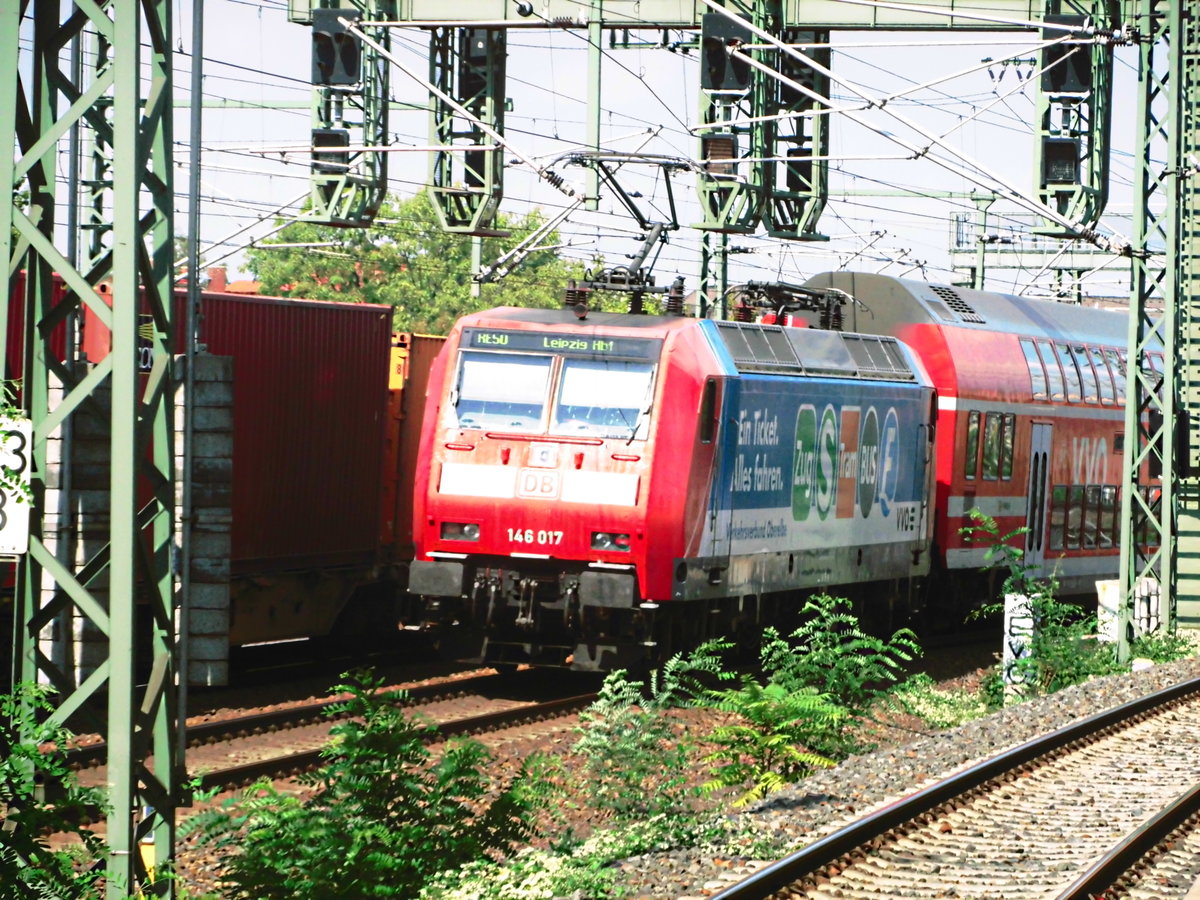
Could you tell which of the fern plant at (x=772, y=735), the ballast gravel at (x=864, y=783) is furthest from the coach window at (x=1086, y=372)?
the fern plant at (x=772, y=735)

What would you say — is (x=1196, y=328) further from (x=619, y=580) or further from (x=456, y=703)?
(x=456, y=703)

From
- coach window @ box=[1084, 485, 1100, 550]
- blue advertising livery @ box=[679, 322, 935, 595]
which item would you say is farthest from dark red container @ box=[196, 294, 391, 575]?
coach window @ box=[1084, 485, 1100, 550]

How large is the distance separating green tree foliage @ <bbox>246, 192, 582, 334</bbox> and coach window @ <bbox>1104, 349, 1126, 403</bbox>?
46129 mm

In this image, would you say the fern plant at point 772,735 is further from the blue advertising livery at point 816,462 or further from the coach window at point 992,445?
the coach window at point 992,445

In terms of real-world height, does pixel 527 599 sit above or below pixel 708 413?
below

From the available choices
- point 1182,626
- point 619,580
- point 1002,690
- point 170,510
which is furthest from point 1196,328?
point 170,510

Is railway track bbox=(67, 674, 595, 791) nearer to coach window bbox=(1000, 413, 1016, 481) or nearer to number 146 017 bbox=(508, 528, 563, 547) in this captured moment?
number 146 017 bbox=(508, 528, 563, 547)

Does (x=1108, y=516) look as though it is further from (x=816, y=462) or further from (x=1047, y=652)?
(x=816, y=462)

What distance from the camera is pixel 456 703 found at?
1706cm

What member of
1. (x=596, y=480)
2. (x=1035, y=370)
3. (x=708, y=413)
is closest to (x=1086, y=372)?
(x=1035, y=370)

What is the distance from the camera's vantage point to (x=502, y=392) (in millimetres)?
17250

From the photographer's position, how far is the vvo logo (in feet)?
61.9

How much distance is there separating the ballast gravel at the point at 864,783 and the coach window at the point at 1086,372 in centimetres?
749

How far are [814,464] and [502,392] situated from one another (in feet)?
12.0
